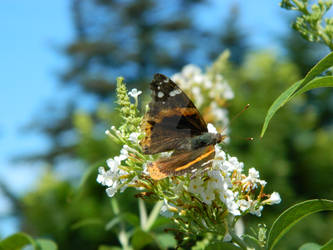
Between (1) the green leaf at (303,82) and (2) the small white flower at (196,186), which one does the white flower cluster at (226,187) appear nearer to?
(2) the small white flower at (196,186)

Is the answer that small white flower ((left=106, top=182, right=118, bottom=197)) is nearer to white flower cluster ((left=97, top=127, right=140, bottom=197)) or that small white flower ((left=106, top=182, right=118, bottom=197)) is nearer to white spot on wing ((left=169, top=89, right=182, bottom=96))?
white flower cluster ((left=97, top=127, right=140, bottom=197))

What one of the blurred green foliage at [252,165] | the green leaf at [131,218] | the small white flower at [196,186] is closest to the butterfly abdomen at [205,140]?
the small white flower at [196,186]

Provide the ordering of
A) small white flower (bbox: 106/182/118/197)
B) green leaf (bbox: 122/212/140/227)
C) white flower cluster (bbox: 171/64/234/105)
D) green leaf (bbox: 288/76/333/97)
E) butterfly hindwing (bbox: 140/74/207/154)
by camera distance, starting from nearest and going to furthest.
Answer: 1. green leaf (bbox: 288/76/333/97)
2. small white flower (bbox: 106/182/118/197)
3. butterfly hindwing (bbox: 140/74/207/154)
4. green leaf (bbox: 122/212/140/227)
5. white flower cluster (bbox: 171/64/234/105)

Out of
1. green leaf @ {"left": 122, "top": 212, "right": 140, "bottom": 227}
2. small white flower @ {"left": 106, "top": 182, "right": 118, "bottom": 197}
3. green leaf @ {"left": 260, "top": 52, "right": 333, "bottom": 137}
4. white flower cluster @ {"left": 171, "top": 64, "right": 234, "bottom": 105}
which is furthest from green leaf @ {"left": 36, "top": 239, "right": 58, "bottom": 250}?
white flower cluster @ {"left": 171, "top": 64, "right": 234, "bottom": 105}

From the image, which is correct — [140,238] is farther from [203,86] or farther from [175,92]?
[203,86]

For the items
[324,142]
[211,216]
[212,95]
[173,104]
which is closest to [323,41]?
[173,104]

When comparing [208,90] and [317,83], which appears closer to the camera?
[317,83]

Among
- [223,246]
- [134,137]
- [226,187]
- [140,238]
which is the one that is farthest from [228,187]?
[140,238]
